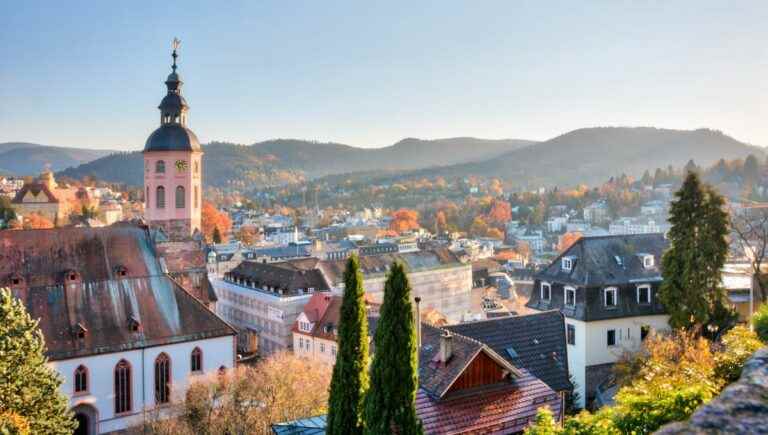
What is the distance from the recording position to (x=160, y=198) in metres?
52.9

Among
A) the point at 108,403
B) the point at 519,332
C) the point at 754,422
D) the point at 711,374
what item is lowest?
the point at 108,403

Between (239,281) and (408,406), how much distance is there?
5441 cm

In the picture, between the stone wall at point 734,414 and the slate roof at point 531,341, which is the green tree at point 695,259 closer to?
the slate roof at point 531,341

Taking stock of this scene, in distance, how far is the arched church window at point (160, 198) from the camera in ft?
173

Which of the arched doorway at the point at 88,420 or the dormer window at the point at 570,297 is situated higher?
the dormer window at the point at 570,297

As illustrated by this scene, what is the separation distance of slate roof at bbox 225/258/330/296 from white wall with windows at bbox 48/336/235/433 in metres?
28.6

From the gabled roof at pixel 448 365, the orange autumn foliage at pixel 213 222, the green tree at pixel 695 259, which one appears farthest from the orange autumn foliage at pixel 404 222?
the gabled roof at pixel 448 365

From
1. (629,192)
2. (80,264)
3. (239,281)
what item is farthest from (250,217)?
(80,264)

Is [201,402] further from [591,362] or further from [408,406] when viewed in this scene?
[591,362]

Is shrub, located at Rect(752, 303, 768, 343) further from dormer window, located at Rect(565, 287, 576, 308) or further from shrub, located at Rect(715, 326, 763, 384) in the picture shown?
dormer window, located at Rect(565, 287, 576, 308)

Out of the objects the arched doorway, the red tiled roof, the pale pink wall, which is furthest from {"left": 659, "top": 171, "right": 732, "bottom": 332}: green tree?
the pale pink wall

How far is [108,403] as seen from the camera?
2778cm

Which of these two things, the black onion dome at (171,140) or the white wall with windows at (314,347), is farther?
the black onion dome at (171,140)

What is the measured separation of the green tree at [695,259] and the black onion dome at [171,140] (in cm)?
3468
